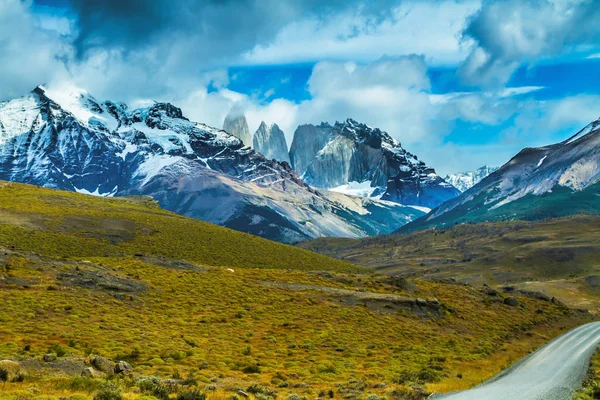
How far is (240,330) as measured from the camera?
192ft

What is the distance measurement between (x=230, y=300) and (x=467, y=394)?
149 feet

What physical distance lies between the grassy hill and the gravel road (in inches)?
110

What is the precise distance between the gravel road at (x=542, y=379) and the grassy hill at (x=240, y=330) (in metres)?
2.79

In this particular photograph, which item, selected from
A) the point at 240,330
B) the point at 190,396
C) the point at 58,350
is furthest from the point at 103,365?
the point at 240,330

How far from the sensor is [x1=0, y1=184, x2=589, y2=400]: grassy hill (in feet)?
111

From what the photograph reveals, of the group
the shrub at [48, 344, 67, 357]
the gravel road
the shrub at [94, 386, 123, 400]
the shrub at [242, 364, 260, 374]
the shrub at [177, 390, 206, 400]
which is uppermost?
the gravel road

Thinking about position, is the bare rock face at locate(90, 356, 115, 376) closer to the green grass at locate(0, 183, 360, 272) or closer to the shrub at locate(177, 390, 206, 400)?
the shrub at locate(177, 390, 206, 400)


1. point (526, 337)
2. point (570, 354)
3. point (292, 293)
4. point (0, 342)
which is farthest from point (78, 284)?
point (526, 337)

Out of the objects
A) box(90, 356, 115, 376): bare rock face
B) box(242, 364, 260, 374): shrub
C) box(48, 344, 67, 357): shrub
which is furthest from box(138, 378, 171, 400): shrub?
box(242, 364, 260, 374): shrub

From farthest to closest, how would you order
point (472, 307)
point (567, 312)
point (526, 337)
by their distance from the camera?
point (567, 312)
point (472, 307)
point (526, 337)

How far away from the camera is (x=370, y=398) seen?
→ 3150cm

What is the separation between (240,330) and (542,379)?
102 feet

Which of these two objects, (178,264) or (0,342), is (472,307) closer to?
(178,264)

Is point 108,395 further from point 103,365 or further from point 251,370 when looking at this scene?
point 251,370
